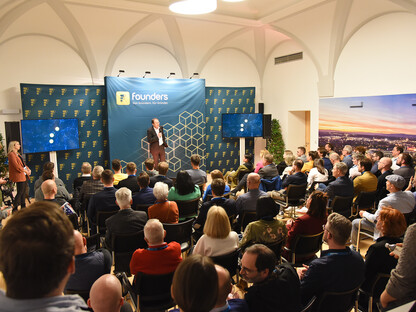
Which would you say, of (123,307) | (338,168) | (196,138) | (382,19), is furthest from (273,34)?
(123,307)

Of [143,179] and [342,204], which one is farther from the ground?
[143,179]

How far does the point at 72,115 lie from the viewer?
902cm

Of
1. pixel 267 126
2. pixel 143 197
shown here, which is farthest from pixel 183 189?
pixel 267 126

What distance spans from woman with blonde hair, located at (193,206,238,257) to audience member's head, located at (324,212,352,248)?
3.00 ft

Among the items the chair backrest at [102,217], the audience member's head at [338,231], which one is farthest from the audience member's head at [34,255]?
the chair backrest at [102,217]

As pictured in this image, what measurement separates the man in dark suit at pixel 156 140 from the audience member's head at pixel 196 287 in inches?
314

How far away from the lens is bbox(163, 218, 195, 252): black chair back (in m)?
3.71

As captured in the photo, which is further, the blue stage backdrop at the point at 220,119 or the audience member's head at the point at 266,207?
the blue stage backdrop at the point at 220,119

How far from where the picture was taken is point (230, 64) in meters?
11.8

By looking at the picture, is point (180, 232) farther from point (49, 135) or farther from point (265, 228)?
point (49, 135)

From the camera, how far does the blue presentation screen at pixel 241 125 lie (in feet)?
36.2

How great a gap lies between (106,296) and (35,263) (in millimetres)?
1144

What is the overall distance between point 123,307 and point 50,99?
25.8 feet

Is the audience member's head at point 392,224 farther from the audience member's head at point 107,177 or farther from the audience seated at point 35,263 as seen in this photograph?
the audience member's head at point 107,177
